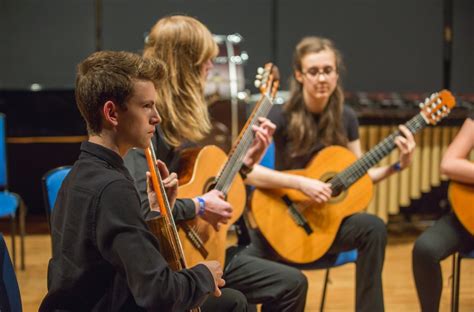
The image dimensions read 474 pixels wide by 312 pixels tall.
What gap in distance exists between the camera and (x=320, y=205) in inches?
123

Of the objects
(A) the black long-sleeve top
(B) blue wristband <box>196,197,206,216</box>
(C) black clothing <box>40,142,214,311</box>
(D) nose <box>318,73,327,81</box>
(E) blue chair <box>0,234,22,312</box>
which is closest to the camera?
(C) black clothing <box>40,142,214,311</box>

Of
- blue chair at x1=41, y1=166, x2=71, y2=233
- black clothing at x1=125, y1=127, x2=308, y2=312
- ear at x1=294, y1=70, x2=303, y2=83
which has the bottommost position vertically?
black clothing at x1=125, y1=127, x2=308, y2=312

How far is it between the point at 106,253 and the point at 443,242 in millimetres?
1880

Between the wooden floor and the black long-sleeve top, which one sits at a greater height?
the black long-sleeve top

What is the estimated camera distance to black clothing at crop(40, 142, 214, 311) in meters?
1.57

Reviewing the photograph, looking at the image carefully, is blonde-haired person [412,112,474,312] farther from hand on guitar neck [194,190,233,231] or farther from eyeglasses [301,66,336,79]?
hand on guitar neck [194,190,233,231]

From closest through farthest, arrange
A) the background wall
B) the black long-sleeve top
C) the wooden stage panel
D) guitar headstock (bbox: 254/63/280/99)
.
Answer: the black long-sleeve top → guitar headstock (bbox: 254/63/280/99) → the wooden stage panel → the background wall

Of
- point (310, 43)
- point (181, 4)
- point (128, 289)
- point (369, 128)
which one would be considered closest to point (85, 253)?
point (128, 289)

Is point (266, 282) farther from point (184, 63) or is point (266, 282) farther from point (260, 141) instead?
point (184, 63)

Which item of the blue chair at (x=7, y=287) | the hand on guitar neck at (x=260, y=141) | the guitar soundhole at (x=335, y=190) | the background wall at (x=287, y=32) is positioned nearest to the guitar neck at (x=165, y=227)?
the blue chair at (x=7, y=287)

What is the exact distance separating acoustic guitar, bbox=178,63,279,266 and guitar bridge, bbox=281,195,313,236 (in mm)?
362

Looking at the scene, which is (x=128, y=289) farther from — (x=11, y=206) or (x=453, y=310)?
(x=11, y=206)

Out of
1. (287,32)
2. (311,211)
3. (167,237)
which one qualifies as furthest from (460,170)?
(287,32)

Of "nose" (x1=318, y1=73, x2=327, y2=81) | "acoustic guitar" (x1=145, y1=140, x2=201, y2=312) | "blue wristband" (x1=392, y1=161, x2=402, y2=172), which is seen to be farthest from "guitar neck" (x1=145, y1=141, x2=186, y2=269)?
"blue wristband" (x1=392, y1=161, x2=402, y2=172)
